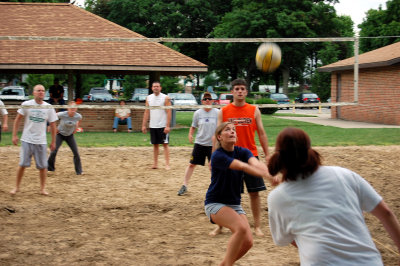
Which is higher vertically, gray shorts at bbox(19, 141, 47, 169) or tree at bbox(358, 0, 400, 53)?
tree at bbox(358, 0, 400, 53)

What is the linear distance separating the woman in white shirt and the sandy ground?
2.48 meters

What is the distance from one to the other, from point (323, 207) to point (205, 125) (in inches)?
216

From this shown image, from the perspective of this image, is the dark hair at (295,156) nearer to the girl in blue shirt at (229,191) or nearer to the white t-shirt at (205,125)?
the girl in blue shirt at (229,191)

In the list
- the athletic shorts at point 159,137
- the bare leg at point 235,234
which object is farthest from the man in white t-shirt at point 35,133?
the bare leg at point 235,234

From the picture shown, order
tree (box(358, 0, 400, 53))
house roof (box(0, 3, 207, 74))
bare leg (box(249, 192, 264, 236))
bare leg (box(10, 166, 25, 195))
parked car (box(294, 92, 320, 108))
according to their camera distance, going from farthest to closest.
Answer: tree (box(358, 0, 400, 53)) → parked car (box(294, 92, 320, 108)) → house roof (box(0, 3, 207, 74)) → bare leg (box(10, 166, 25, 195)) → bare leg (box(249, 192, 264, 236))

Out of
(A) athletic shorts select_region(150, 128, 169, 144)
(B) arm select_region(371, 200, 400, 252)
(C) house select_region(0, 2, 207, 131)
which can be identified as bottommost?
(A) athletic shorts select_region(150, 128, 169, 144)

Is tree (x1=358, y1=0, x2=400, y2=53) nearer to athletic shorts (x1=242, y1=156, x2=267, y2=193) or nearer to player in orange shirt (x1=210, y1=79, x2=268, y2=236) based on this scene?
player in orange shirt (x1=210, y1=79, x2=268, y2=236)

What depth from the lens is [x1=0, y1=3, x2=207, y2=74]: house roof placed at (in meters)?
17.5

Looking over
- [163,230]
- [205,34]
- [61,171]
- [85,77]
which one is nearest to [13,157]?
[61,171]

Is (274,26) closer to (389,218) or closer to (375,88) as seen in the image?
(375,88)

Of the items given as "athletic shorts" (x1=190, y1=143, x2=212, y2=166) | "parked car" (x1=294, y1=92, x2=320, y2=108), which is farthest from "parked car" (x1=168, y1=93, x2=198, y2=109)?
"athletic shorts" (x1=190, y1=143, x2=212, y2=166)

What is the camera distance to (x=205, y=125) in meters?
7.81

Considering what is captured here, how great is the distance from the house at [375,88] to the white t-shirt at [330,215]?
1926 centimetres

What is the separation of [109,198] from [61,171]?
8.27ft
